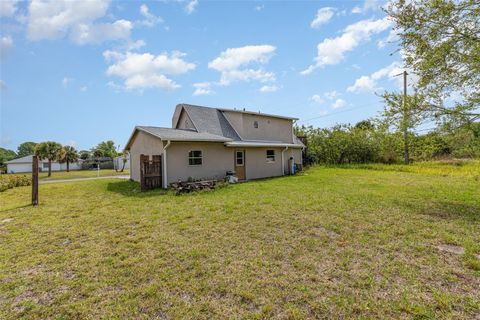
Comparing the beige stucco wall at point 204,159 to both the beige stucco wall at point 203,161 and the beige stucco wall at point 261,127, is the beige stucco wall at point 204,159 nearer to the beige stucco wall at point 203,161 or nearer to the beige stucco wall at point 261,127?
the beige stucco wall at point 203,161

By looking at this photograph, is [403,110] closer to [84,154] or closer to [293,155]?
[293,155]

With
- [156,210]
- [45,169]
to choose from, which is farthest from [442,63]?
[45,169]

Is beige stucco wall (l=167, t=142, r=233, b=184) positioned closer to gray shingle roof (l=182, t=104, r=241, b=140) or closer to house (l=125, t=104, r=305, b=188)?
house (l=125, t=104, r=305, b=188)

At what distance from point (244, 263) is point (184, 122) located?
12314 mm

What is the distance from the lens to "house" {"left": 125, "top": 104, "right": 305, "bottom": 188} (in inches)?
431

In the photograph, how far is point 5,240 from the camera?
15.2ft

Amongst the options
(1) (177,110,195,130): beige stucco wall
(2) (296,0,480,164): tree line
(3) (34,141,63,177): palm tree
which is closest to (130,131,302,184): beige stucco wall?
(1) (177,110,195,130): beige stucco wall

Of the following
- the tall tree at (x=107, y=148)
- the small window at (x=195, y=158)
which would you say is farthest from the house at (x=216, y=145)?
the tall tree at (x=107, y=148)

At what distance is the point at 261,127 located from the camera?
51.9ft

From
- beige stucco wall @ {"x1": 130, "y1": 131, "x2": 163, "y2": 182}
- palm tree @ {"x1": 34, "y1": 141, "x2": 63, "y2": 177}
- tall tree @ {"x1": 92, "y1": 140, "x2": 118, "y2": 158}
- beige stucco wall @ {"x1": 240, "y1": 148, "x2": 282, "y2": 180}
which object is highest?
A: tall tree @ {"x1": 92, "y1": 140, "x2": 118, "y2": 158}

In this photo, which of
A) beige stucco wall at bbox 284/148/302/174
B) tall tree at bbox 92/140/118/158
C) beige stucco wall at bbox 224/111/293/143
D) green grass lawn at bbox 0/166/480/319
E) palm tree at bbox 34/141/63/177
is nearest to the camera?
green grass lawn at bbox 0/166/480/319

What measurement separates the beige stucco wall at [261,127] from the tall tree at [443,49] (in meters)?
9.31

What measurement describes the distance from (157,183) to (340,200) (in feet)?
25.9

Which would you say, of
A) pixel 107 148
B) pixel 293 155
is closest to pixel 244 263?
pixel 293 155
